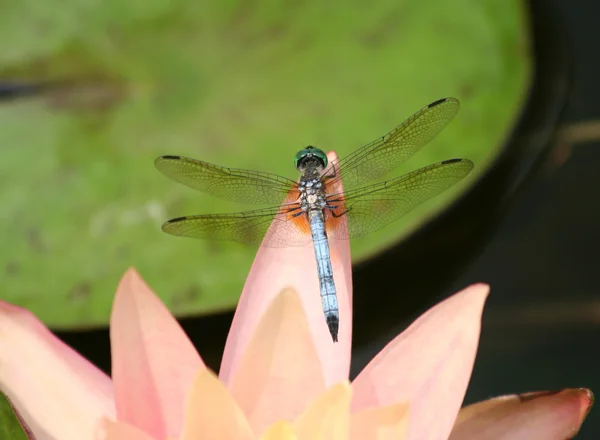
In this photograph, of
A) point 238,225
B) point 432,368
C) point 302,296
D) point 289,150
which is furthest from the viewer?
point 289,150

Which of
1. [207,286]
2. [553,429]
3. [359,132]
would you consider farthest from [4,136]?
[553,429]

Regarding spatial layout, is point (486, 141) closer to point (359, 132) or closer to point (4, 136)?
point (359, 132)

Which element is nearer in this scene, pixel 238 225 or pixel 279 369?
pixel 279 369

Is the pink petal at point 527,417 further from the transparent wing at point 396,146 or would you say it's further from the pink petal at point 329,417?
the transparent wing at point 396,146

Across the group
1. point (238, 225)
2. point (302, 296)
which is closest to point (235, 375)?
point (302, 296)

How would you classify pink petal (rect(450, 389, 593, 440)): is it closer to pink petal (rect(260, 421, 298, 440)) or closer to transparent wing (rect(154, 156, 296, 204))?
pink petal (rect(260, 421, 298, 440))

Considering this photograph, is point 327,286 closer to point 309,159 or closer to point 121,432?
point 121,432
